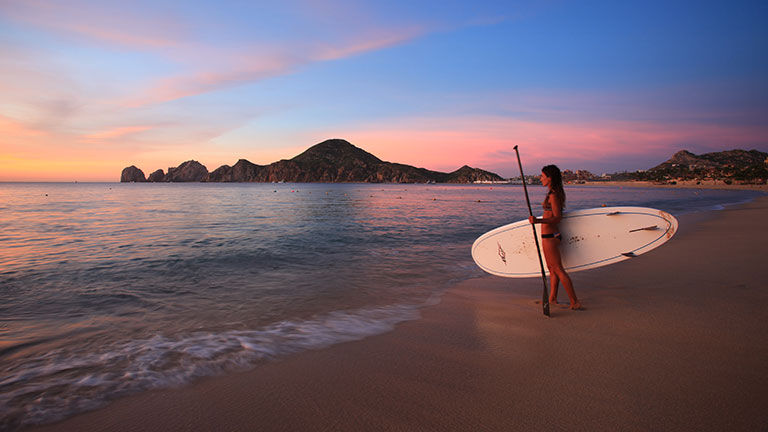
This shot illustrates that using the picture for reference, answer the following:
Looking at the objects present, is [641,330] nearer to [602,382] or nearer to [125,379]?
[602,382]

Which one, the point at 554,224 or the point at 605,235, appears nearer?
the point at 554,224

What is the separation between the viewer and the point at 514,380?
3.26 m

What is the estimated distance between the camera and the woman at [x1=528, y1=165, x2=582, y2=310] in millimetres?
5062

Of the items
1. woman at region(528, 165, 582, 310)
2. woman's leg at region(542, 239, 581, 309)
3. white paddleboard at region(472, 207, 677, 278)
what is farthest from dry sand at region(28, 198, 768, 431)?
white paddleboard at region(472, 207, 677, 278)

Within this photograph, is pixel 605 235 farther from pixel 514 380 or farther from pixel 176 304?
pixel 176 304

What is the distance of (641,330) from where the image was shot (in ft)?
14.3

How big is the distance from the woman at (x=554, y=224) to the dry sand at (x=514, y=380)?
1.47 ft

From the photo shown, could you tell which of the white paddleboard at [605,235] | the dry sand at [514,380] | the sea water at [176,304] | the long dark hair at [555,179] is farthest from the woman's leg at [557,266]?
the sea water at [176,304]

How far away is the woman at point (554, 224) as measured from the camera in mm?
5062

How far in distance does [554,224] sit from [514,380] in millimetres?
2797

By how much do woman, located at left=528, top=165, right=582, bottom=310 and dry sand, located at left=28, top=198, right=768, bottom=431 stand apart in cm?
45

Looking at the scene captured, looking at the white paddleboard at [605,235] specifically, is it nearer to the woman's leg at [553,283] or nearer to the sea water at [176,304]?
the woman's leg at [553,283]

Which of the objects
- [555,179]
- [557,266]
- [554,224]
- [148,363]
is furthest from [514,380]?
[148,363]

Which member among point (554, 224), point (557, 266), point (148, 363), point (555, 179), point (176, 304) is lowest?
point (176, 304)
